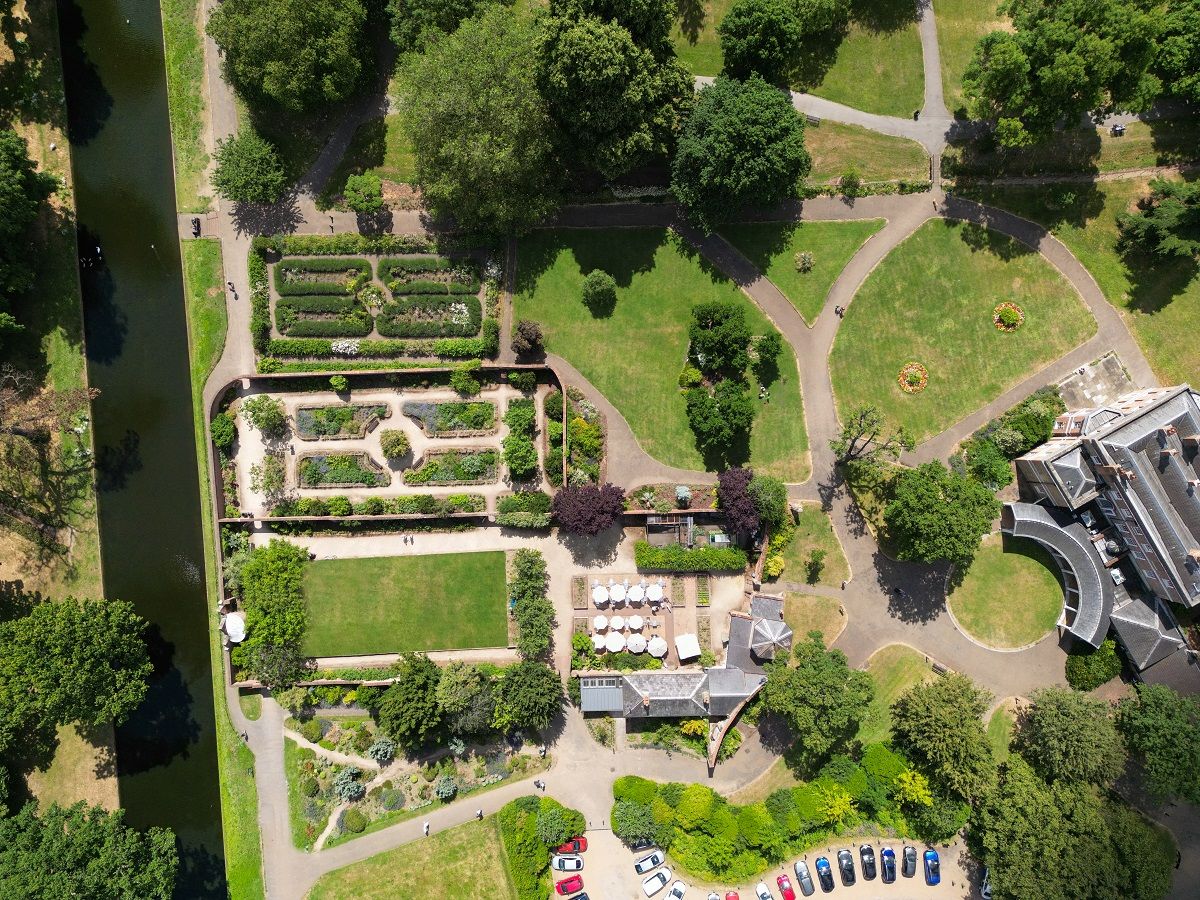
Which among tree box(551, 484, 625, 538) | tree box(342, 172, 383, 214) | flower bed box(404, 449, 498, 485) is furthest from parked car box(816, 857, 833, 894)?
tree box(342, 172, 383, 214)

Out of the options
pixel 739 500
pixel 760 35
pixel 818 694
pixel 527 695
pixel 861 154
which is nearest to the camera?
pixel 818 694

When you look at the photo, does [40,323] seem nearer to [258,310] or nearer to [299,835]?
[258,310]

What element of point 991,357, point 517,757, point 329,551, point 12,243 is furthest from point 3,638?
point 991,357

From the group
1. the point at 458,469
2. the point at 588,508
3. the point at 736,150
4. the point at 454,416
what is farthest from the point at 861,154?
the point at 458,469

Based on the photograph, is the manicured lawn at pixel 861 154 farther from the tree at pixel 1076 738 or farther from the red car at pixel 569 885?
the red car at pixel 569 885

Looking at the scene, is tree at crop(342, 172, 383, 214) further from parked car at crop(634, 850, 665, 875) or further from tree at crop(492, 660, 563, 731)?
parked car at crop(634, 850, 665, 875)

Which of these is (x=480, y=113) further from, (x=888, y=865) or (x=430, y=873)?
(x=888, y=865)

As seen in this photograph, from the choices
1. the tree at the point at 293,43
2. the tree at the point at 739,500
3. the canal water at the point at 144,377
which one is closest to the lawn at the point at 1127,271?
the tree at the point at 739,500
